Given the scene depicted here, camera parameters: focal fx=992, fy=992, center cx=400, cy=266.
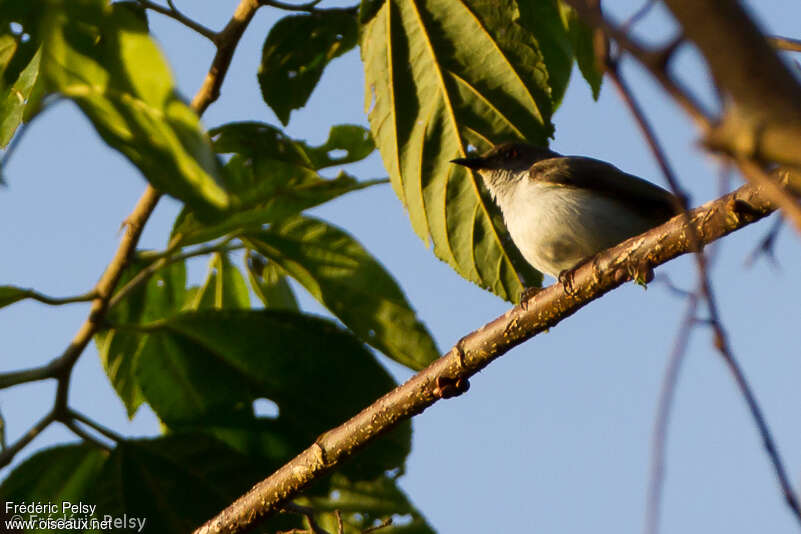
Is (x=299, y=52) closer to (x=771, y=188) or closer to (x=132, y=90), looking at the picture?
(x=132, y=90)

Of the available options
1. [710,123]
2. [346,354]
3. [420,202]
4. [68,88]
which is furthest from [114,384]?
[710,123]

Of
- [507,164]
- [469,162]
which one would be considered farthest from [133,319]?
[507,164]

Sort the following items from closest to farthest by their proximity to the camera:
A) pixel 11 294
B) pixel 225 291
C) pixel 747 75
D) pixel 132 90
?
1. pixel 747 75
2. pixel 132 90
3. pixel 11 294
4. pixel 225 291

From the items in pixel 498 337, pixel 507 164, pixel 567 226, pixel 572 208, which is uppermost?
pixel 507 164

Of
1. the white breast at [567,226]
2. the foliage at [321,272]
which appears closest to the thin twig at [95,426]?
the foliage at [321,272]

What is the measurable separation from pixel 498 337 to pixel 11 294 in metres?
1.78

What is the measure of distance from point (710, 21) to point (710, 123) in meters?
0.08

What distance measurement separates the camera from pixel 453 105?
3883 millimetres

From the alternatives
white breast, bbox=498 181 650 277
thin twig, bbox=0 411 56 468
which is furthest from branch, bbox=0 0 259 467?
white breast, bbox=498 181 650 277

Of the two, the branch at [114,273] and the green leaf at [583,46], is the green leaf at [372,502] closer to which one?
the branch at [114,273]

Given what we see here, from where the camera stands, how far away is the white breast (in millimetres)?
4828

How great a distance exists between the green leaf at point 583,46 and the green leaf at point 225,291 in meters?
1.84

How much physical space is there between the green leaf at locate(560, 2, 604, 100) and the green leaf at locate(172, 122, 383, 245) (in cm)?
97

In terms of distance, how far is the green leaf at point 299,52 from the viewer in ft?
14.2
